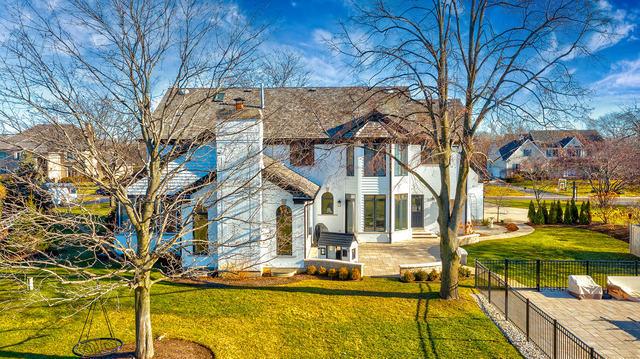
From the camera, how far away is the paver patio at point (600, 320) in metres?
9.23

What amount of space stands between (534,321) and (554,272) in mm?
6781

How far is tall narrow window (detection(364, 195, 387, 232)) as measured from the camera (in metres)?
21.7

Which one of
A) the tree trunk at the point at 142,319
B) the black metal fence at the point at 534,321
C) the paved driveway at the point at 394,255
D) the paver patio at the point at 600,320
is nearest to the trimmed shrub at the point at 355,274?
the paved driveway at the point at 394,255

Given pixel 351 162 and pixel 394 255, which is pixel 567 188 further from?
pixel 394 255

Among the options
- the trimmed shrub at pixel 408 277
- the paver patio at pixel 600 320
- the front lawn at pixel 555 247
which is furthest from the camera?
the front lawn at pixel 555 247

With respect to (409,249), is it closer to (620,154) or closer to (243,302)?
(243,302)

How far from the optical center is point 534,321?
10.4 metres

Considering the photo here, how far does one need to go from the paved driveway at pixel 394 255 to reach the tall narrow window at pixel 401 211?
39.7 inches

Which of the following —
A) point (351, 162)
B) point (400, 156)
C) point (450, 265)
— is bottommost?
point (450, 265)

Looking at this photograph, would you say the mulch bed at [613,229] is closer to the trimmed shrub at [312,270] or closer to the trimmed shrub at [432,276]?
the trimmed shrub at [432,276]

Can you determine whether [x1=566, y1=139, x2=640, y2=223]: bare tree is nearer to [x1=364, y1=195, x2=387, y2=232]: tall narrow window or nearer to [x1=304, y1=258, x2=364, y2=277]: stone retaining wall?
[x1=364, y1=195, x2=387, y2=232]: tall narrow window

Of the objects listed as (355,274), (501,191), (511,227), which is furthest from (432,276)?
(501,191)

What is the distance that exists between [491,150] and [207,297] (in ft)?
254

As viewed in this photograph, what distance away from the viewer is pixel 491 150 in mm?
78812
